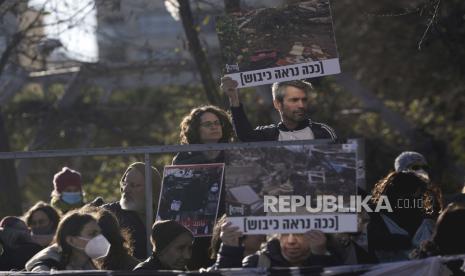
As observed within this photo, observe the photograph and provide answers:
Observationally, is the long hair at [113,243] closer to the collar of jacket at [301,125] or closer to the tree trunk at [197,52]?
the collar of jacket at [301,125]

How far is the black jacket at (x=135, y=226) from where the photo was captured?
789cm

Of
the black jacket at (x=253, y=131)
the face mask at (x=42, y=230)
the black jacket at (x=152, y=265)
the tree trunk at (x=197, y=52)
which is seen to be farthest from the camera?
the tree trunk at (x=197, y=52)

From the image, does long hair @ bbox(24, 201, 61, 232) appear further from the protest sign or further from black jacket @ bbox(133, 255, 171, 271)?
black jacket @ bbox(133, 255, 171, 271)

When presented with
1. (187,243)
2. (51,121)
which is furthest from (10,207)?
(187,243)

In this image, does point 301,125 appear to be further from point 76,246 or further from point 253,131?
point 76,246

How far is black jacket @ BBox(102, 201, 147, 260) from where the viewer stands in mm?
7895

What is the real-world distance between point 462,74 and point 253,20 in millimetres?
9795

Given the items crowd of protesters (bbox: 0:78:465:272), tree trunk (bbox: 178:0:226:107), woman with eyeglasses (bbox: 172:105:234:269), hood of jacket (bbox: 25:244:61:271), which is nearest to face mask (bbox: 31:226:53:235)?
crowd of protesters (bbox: 0:78:465:272)

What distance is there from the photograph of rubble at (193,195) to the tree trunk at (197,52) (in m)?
5.13

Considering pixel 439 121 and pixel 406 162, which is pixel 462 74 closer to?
pixel 439 121

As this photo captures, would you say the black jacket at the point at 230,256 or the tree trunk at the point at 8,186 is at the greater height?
the tree trunk at the point at 8,186

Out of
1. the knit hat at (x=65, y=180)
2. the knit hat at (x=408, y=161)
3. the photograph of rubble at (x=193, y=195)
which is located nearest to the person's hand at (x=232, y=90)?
the photograph of rubble at (x=193, y=195)

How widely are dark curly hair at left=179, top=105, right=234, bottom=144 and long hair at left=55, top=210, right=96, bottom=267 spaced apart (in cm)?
113

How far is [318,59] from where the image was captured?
7871 mm
